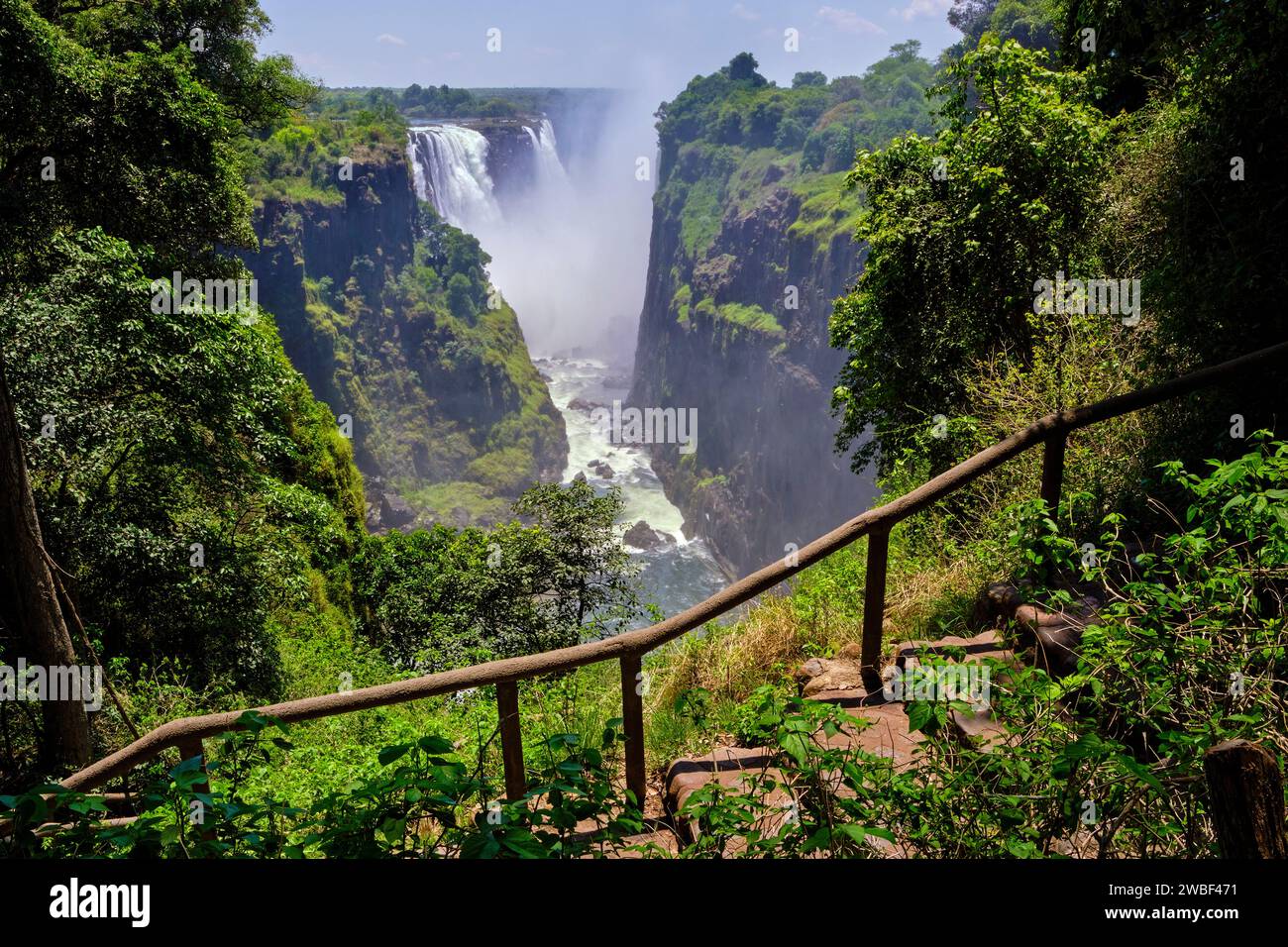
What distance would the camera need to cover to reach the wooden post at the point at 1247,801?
1726 mm

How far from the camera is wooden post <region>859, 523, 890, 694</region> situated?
394cm

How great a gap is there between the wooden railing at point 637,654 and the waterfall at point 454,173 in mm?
92860

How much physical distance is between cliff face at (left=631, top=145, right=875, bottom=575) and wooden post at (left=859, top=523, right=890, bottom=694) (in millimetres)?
62236

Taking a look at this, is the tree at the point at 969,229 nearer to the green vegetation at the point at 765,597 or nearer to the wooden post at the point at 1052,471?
the green vegetation at the point at 765,597

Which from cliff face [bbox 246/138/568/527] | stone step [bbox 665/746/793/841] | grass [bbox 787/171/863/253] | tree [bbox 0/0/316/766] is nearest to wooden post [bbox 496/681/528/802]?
stone step [bbox 665/746/793/841]

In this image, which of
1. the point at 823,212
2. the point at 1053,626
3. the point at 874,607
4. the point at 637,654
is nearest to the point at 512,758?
the point at 637,654

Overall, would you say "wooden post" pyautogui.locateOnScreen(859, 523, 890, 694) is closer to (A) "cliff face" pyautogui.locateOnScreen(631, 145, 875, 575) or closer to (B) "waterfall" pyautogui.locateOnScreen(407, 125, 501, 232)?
(A) "cliff face" pyautogui.locateOnScreen(631, 145, 875, 575)

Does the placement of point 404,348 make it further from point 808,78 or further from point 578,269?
point 808,78

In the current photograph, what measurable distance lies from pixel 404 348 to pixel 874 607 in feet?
303

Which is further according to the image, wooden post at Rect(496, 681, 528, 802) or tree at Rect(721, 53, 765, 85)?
tree at Rect(721, 53, 765, 85)

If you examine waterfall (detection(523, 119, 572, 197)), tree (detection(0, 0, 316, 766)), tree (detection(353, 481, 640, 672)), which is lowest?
tree (detection(353, 481, 640, 672))
